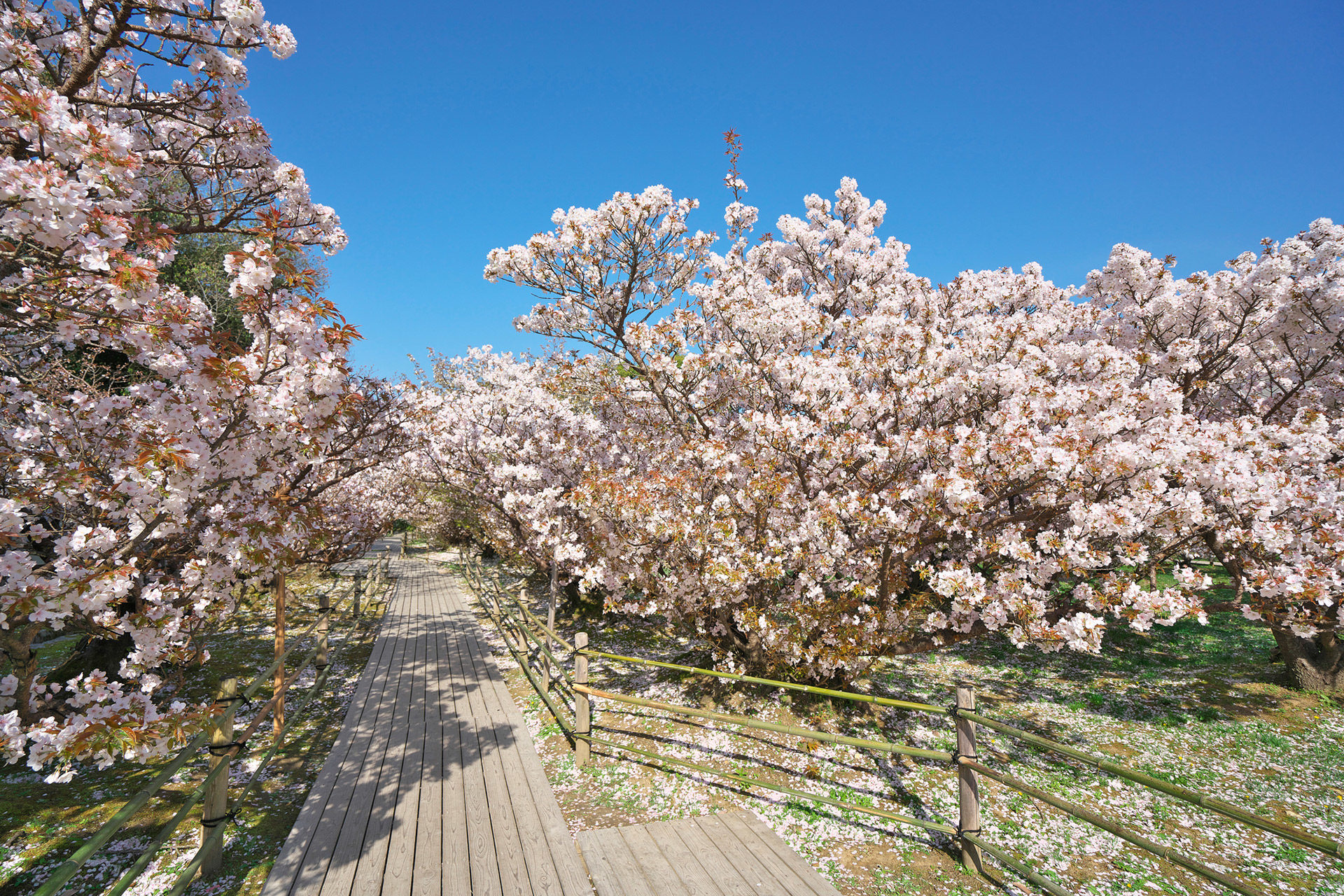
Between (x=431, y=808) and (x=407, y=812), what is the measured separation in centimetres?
21

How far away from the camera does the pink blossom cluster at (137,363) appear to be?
3375mm

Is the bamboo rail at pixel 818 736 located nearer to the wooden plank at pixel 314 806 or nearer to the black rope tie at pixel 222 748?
the wooden plank at pixel 314 806

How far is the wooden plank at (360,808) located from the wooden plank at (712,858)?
→ 2.62 meters

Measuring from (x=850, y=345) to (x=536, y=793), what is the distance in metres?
9.37

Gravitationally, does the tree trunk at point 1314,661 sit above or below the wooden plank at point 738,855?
above

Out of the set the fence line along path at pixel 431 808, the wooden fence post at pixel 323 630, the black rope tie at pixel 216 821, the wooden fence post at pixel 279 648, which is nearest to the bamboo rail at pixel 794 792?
the fence line along path at pixel 431 808

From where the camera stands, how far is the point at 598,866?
4375 mm

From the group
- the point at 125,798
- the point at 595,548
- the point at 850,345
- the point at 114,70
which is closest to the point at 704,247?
the point at 850,345

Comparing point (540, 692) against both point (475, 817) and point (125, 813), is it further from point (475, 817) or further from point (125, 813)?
point (125, 813)

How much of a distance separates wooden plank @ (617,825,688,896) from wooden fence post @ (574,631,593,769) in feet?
4.78

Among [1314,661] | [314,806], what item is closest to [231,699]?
[314,806]

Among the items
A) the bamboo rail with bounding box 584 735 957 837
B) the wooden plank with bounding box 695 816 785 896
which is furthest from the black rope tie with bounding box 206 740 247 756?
the wooden plank with bounding box 695 816 785 896

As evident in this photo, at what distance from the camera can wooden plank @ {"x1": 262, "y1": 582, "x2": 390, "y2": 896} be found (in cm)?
418

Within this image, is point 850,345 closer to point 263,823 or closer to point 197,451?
point 197,451
